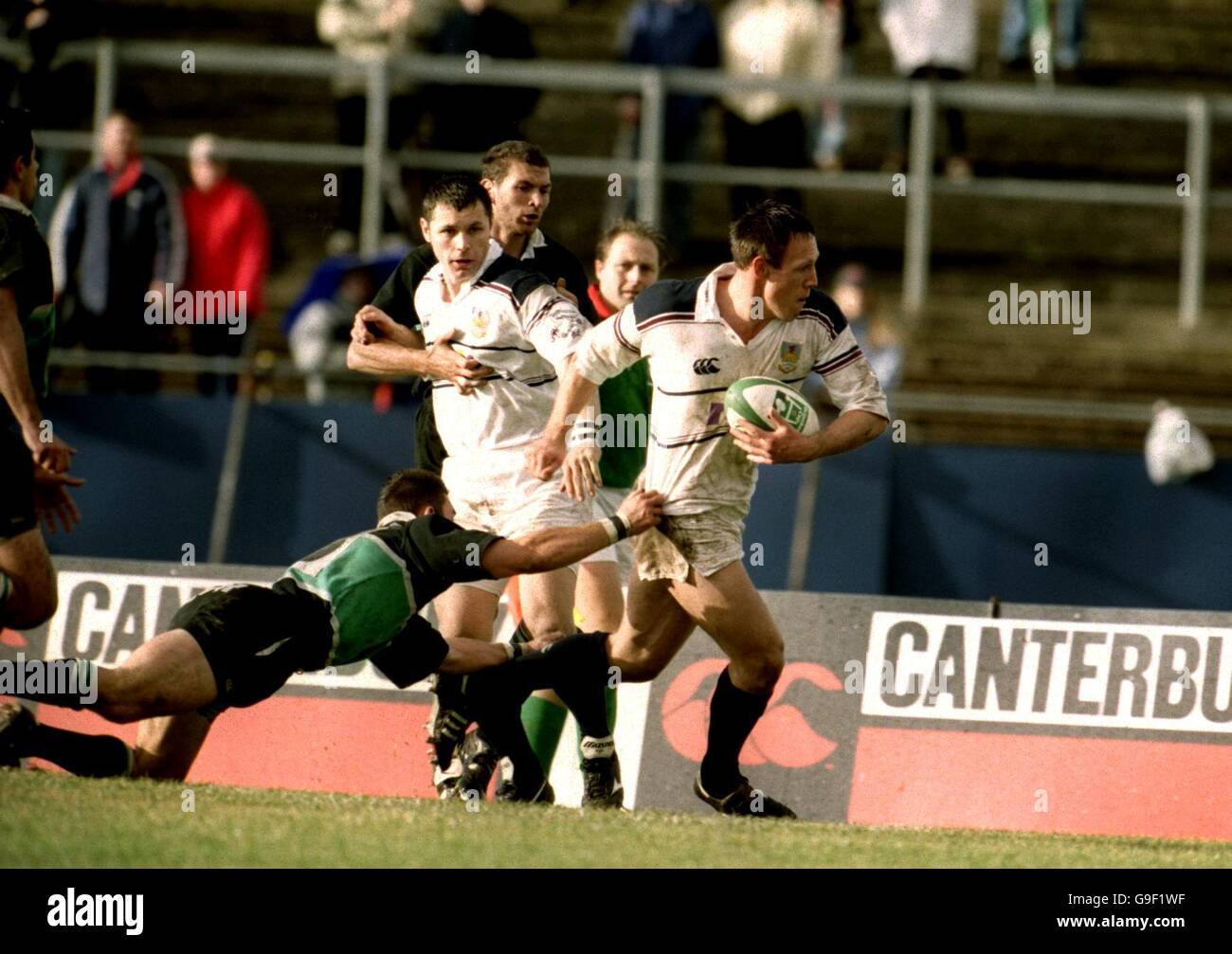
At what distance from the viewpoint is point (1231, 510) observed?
14.2 m

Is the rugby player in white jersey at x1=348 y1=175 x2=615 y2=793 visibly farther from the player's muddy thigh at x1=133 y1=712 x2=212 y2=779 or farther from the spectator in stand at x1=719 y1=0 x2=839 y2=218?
the spectator in stand at x1=719 y1=0 x2=839 y2=218

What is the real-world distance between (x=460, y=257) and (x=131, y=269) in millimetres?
6166

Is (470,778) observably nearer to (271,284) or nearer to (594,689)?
(594,689)

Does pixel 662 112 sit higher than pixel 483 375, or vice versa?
pixel 662 112

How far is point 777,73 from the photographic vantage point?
1577cm

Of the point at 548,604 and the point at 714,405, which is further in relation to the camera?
the point at 548,604

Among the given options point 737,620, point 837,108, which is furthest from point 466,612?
point 837,108

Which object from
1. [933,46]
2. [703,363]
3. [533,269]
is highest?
[933,46]

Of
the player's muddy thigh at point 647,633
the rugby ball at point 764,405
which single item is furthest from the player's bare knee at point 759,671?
the rugby ball at point 764,405

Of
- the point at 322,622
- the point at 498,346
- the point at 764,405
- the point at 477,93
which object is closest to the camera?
the point at 322,622

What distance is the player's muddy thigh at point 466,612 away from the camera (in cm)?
909

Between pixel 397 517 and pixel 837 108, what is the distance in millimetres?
9011

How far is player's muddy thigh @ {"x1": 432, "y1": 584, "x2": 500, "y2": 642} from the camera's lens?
29.8 feet

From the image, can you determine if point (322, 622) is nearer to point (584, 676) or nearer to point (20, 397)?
point (584, 676)
